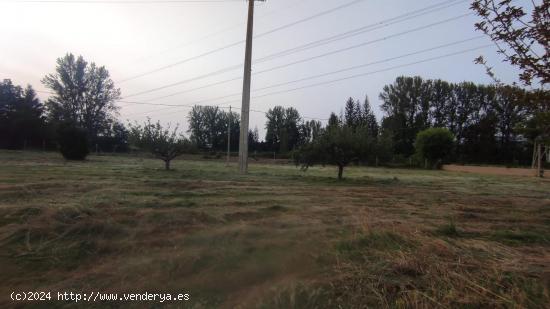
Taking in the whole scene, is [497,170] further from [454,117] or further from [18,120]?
[18,120]

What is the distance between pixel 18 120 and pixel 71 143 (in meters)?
24.2

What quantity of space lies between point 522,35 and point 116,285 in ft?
14.7

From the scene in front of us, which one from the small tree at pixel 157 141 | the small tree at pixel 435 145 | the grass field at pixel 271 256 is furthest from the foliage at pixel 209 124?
the grass field at pixel 271 256

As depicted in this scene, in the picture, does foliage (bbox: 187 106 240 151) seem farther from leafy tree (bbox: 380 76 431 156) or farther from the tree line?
leafy tree (bbox: 380 76 431 156)

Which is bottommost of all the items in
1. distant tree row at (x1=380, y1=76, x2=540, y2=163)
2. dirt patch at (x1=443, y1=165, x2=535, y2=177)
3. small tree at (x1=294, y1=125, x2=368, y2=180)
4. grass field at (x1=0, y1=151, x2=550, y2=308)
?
grass field at (x1=0, y1=151, x2=550, y2=308)

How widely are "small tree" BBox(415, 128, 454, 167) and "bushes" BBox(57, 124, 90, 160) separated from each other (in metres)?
38.7

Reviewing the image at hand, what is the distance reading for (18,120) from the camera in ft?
163

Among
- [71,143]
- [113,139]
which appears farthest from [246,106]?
[113,139]

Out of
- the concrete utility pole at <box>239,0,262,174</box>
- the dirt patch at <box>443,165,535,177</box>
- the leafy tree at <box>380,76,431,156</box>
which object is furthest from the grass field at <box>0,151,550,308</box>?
the leafy tree at <box>380,76,431,156</box>

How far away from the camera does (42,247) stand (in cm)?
436

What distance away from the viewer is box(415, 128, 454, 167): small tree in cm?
4584

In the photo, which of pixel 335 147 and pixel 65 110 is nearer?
pixel 335 147

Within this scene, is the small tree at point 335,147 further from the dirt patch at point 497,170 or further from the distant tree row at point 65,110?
the distant tree row at point 65,110

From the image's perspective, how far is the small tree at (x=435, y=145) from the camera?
150ft
